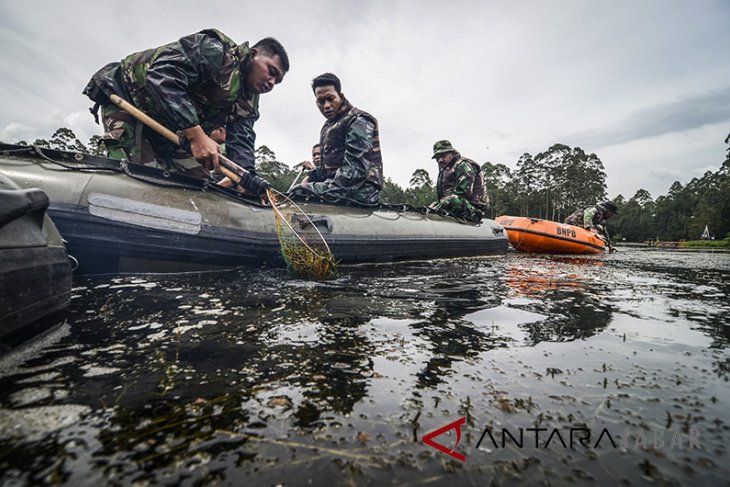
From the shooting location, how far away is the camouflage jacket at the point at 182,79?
3621mm

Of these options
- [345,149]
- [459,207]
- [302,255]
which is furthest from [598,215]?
[302,255]

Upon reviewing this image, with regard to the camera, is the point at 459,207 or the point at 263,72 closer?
the point at 263,72

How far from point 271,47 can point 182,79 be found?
150cm

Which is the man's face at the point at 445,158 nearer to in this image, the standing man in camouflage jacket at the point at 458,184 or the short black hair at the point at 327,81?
the standing man in camouflage jacket at the point at 458,184

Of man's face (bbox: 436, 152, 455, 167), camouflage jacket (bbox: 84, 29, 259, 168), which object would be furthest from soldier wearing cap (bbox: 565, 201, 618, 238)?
camouflage jacket (bbox: 84, 29, 259, 168)

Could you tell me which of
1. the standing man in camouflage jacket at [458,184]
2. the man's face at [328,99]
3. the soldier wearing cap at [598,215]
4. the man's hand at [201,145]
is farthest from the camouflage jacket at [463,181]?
the soldier wearing cap at [598,215]

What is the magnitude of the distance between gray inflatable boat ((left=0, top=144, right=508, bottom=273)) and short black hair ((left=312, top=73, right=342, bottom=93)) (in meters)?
2.61

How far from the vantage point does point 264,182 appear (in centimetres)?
413

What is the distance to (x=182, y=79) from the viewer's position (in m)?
3.71

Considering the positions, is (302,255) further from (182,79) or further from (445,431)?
(445,431)

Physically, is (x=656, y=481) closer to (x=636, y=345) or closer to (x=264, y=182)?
(x=636, y=345)

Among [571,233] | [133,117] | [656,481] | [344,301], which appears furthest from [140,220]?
[571,233]

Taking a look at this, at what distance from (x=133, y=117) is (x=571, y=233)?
1188 cm

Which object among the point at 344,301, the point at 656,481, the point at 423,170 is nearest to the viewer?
the point at 656,481
